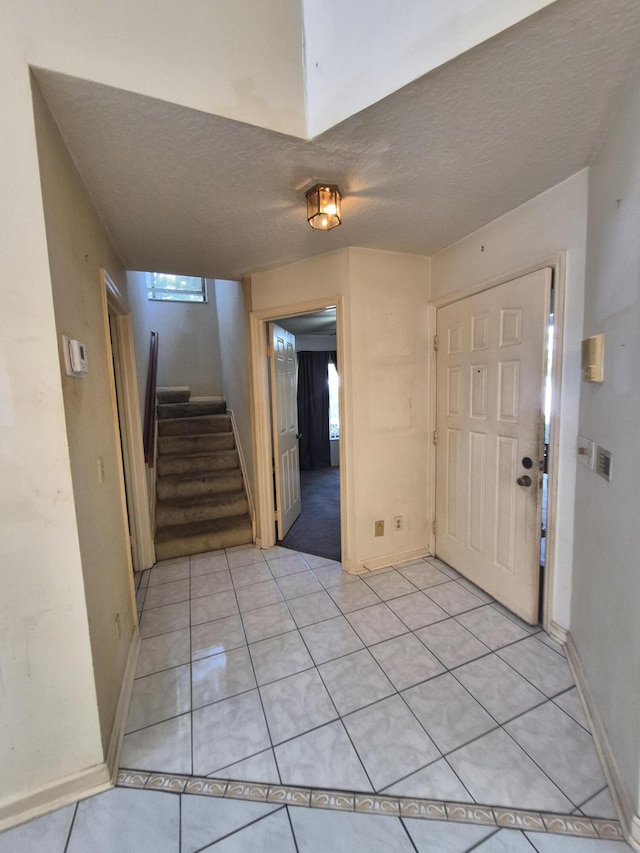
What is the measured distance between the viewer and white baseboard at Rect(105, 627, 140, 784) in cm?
128

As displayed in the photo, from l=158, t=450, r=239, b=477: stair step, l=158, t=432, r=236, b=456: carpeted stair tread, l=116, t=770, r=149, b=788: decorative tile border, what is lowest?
l=116, t=770, r=149, b=788: decorative tile border

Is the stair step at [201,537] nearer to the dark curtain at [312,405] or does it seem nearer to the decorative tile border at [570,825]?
the decorative tile border at [570,825]

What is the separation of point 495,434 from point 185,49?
2.14 meters

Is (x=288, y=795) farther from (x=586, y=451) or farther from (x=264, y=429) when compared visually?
(x=264, y=429)

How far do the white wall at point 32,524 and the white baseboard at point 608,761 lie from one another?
66.4 inches

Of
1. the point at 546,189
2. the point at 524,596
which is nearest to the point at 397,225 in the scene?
the point at 546,189

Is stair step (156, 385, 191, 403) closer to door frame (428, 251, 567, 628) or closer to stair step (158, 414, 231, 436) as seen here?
stair step (158, 414, 231, 436)

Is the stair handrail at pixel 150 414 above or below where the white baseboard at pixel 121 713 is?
above

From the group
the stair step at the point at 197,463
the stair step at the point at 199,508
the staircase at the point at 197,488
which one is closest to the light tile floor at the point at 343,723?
the staircase at the point at 197,488

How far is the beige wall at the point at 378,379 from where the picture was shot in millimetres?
→ 2430

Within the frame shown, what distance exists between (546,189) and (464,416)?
1.25 m

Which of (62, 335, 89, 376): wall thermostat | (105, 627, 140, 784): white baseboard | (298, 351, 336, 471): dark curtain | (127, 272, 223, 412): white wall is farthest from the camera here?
(298, 351, 336, 471): dark curtain

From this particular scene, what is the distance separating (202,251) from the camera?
2307mm

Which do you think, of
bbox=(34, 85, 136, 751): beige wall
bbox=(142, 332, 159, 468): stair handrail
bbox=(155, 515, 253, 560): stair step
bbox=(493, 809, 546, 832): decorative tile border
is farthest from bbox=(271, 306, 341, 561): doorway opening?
bbox=(493, 809, 546, 832): decorative tile border
